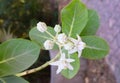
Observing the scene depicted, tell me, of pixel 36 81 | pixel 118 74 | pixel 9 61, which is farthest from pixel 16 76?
pixel 36 81

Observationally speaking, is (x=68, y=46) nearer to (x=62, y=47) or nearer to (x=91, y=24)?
(x=62, y=47)

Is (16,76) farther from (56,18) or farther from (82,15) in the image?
(56,18)

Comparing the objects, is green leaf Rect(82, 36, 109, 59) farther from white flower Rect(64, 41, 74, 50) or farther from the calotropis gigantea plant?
white flower Rect(64, 41, 74, 50)

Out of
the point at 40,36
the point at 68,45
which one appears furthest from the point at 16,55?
the point at 68,45

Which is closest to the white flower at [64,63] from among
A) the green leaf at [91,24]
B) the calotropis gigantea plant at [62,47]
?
the calotropis gigantea plant at [62,47]

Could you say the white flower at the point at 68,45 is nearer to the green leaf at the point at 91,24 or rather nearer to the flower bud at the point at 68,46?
the flower bud at the point at 68,46

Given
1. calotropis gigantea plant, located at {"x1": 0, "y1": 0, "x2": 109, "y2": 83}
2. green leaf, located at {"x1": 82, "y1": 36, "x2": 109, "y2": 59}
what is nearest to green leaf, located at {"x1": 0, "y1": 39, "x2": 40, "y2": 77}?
calotropis gigantea plant, located at {"x1": 0, "y1": 0, "x2": 109, "y2": 83}

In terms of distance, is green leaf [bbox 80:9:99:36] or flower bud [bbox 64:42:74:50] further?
green leaf [bbox 80:9:99:36]
